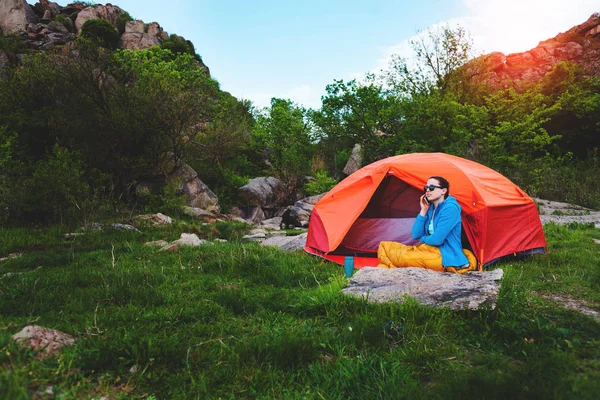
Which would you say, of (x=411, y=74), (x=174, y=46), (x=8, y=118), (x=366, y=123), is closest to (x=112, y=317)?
(x=8, y=118)

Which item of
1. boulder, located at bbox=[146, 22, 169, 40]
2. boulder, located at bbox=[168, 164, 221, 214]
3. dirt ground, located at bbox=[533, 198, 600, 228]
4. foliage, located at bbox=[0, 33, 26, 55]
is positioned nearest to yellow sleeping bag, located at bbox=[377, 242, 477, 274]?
dirt ground, located at bbox=[533, 198, 600, 228]

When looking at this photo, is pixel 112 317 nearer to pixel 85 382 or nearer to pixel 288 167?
pixel 85 382

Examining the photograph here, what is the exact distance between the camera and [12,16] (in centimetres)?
3356

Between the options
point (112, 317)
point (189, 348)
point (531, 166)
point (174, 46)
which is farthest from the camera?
point (174, 46)

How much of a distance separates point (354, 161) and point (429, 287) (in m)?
22.8

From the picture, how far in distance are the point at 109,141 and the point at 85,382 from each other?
12010mm

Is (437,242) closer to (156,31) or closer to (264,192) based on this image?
(264,192)

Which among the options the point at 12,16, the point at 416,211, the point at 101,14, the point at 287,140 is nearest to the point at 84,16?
the point at 101,14

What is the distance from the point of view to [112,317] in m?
3.09

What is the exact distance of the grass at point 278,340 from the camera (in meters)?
2.04

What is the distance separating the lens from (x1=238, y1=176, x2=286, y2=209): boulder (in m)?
18.6

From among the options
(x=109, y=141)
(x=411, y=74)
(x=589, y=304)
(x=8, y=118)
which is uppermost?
(x=411, y=74)

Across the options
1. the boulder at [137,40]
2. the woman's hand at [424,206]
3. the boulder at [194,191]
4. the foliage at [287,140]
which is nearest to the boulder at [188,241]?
the woman's hand at [424,206]

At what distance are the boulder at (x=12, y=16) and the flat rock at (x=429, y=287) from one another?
43484 mm
